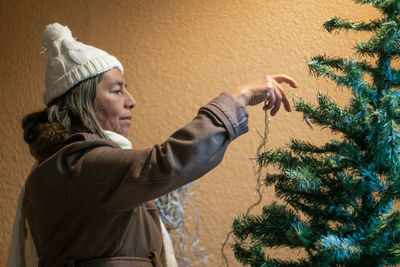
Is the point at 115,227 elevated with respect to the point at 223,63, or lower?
lower

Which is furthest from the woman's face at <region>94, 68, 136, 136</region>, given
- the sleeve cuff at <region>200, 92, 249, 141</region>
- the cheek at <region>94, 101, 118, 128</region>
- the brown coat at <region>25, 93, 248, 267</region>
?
the sleeve cuff at <region>200, 92, 249, 141</region>

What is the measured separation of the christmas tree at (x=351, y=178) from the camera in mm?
583

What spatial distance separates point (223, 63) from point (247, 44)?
A: 9cm

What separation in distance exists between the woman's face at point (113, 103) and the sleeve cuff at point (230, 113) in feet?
1.02

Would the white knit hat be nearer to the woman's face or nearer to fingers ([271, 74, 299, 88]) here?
the woman's face

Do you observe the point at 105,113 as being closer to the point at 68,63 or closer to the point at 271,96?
the point at 68,63

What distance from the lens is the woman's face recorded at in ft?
2.92

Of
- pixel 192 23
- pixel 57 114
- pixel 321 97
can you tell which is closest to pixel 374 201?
pixel 321 97

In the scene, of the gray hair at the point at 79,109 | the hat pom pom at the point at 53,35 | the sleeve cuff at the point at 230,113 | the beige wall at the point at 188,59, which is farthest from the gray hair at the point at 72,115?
the beige wall at the point at 188,59

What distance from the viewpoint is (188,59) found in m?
1.31

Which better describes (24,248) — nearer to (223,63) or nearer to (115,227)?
(115,227)

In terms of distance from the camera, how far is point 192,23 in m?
1.33

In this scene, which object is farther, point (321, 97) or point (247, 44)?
point (247, 44)

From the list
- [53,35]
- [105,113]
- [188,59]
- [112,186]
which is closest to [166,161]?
[112,186]
